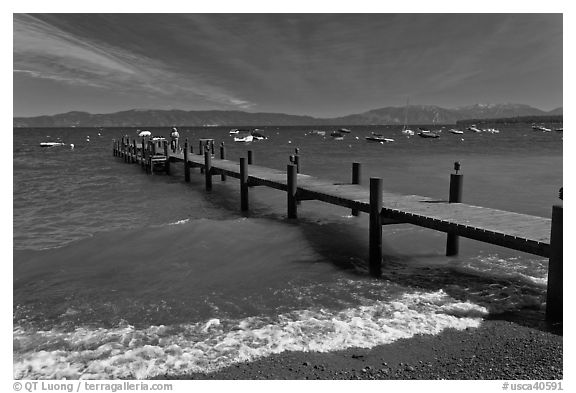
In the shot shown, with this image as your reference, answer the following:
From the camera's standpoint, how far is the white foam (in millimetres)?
7023

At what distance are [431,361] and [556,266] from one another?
9.82ft

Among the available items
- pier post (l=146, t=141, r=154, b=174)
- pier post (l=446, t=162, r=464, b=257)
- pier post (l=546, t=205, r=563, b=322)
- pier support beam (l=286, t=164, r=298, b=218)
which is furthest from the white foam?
pier post (l=146, t=141, r=154, b=174)

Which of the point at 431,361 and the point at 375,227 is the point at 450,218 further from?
the point at 431,361

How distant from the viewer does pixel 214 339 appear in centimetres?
784

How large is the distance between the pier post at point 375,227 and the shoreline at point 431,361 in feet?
12.5

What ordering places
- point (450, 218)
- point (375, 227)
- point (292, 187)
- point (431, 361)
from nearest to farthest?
1. point (431, 361)
2. point (450, 218)
3. point (375, 227)
4. point (292, 187)

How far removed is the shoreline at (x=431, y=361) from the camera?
657 centimetres

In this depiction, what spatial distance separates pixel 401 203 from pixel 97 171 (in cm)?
3313

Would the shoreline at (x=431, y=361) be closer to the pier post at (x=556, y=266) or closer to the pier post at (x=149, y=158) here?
the pier post at (x=556, y=266)

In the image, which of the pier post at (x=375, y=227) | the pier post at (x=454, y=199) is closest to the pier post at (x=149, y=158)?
the pier post at (x=375, y=227)

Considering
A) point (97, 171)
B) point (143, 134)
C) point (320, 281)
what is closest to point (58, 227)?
point (320, 281)

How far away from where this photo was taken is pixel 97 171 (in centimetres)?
3872

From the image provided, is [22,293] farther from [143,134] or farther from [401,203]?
[143,134]

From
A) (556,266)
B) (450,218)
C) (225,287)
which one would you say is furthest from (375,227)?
(556,266)
